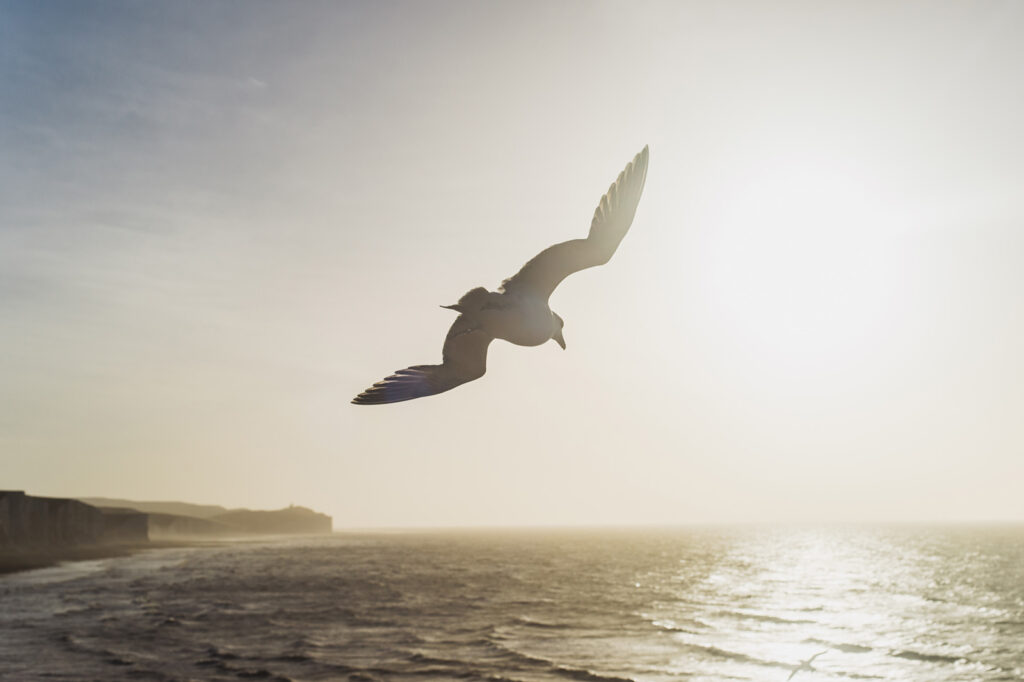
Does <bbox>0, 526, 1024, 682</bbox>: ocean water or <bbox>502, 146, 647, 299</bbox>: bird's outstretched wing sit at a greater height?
<bbox>502, 146, 647, 299</bbox>: bird's outstretched wing

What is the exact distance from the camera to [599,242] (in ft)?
28.1

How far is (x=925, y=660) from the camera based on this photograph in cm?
3234

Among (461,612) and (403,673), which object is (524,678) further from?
(461,612)

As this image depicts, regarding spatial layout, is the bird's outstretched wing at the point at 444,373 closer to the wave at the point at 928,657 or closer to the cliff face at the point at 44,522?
the wave at the point at 928,657

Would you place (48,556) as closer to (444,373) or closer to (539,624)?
(539,624)

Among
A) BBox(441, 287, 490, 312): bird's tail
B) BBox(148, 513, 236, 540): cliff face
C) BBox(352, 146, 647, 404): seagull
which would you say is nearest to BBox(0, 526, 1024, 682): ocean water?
BBox(352, 146, 647, 404): seagull

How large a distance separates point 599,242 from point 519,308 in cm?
122

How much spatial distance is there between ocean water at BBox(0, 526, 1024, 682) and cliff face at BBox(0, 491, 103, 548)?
8584 mm

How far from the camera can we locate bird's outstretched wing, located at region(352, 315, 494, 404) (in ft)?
28.3

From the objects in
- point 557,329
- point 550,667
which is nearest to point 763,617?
point 550,667

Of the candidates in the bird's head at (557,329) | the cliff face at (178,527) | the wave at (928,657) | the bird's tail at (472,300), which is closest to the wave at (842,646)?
the wave at (928,657)

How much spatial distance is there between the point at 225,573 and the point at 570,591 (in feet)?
110

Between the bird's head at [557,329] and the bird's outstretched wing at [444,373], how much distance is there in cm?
76

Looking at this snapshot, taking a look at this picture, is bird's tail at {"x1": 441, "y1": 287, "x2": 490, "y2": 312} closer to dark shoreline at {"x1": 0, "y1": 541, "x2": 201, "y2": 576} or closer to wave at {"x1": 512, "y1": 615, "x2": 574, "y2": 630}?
wave at {"x1": 512, "y1": 615, "x2": 574, "y2": 630}
